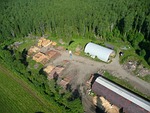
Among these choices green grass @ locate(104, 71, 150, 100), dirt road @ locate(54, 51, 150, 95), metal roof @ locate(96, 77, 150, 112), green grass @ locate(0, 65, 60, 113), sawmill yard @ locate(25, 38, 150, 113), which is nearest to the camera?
metal roof @ locate(96, 77, 150, 112)

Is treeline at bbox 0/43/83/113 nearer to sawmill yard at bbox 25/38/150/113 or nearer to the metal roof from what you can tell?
sawmill yard at bbox 25/38/150/113

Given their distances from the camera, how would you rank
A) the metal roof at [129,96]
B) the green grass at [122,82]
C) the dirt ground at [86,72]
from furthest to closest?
the dirt ground at [86,72], the green grass at [122,82], the metal roof at [129,96]

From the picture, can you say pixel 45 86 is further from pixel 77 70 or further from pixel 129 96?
pixel 129 96

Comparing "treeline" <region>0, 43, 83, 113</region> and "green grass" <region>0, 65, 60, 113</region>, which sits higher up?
"treeline" <region>0, 43, 83, 113</region>

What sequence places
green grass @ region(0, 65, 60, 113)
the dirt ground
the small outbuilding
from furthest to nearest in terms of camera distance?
the small outbuilding, the dirt ground, green grass @ region(0, 65, 60, 113)

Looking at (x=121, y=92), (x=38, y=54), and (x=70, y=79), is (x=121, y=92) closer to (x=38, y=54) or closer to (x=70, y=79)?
(x=70, y=79)

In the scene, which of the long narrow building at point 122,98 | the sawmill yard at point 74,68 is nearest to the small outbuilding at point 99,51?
the sawmill yard at point 74,68

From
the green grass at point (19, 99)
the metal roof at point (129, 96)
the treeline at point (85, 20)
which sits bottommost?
the green grass at point (19, 99)

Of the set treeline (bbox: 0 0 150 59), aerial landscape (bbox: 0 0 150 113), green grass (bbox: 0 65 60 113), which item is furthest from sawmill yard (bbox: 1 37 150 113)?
treeline (bbox: 0 0 150 59)

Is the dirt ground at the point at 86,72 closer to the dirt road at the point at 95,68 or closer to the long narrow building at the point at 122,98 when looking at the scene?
the dirt road at the point at 95,68
